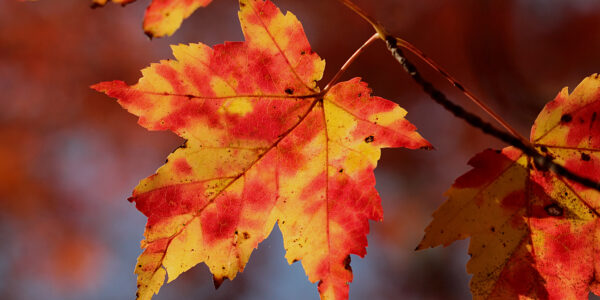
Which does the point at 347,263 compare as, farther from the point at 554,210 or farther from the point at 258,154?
the point at 554,210

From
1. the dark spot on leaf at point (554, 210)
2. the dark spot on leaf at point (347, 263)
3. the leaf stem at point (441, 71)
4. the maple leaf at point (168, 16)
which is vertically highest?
the maple leaf at point (168, 16)

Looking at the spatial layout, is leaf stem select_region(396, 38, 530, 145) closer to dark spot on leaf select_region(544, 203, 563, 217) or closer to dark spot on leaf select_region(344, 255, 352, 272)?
dark spot on leaf select_region(544, 203, 563, 217)

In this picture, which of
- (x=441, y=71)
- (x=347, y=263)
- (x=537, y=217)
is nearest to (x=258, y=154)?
(x=347, y=263)

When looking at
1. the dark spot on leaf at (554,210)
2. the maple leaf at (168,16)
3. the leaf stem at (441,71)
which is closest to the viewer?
the maple leaf at (168,16)


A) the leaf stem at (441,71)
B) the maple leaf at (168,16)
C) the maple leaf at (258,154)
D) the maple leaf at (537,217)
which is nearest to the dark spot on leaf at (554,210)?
the maple leaf at (537,217)

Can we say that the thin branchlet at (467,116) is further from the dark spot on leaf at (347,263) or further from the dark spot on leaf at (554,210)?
the dark spot on leaf at (347,263)
